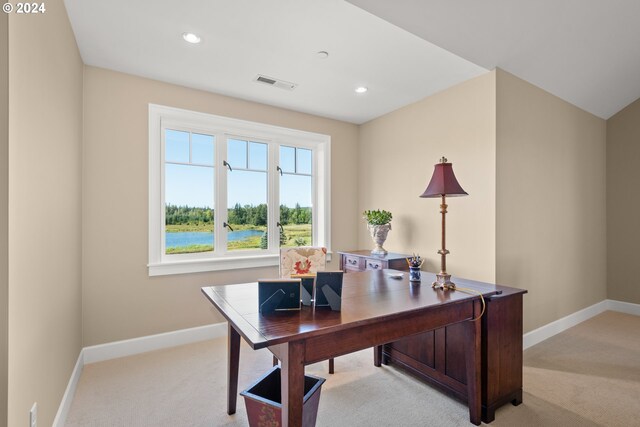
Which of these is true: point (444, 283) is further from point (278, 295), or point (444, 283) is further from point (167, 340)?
point (167, 340)

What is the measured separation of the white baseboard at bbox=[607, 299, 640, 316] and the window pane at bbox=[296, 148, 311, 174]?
13.8ft

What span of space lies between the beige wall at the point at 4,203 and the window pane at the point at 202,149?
7.27ft

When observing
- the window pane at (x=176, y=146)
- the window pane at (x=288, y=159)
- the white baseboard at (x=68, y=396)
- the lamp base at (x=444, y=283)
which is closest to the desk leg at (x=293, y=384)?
the lamp base at (x=444, y=283)

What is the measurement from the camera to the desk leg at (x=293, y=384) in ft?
4.17

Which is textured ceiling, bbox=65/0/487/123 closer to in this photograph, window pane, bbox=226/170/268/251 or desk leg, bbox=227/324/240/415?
window pane, bbox=226/170/268/251

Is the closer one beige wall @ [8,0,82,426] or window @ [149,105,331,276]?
beige wall @ [8,0,82,426]

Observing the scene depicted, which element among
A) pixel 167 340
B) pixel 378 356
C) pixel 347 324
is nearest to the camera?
pixel 347 324

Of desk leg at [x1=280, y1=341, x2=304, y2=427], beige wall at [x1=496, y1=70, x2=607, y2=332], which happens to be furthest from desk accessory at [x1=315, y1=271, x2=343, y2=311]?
beige wall at [x1=496, y1=70, x2=607, y2=332]

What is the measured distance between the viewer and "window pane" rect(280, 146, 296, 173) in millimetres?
3953

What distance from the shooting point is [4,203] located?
1137mm

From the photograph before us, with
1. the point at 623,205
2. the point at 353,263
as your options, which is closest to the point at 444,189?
the point at 353,263

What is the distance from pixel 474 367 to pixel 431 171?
210 cm

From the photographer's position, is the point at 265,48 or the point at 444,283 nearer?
the point at 444,283

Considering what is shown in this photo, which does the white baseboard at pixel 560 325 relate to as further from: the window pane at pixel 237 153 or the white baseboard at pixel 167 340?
the window pane at pixel 237 153
